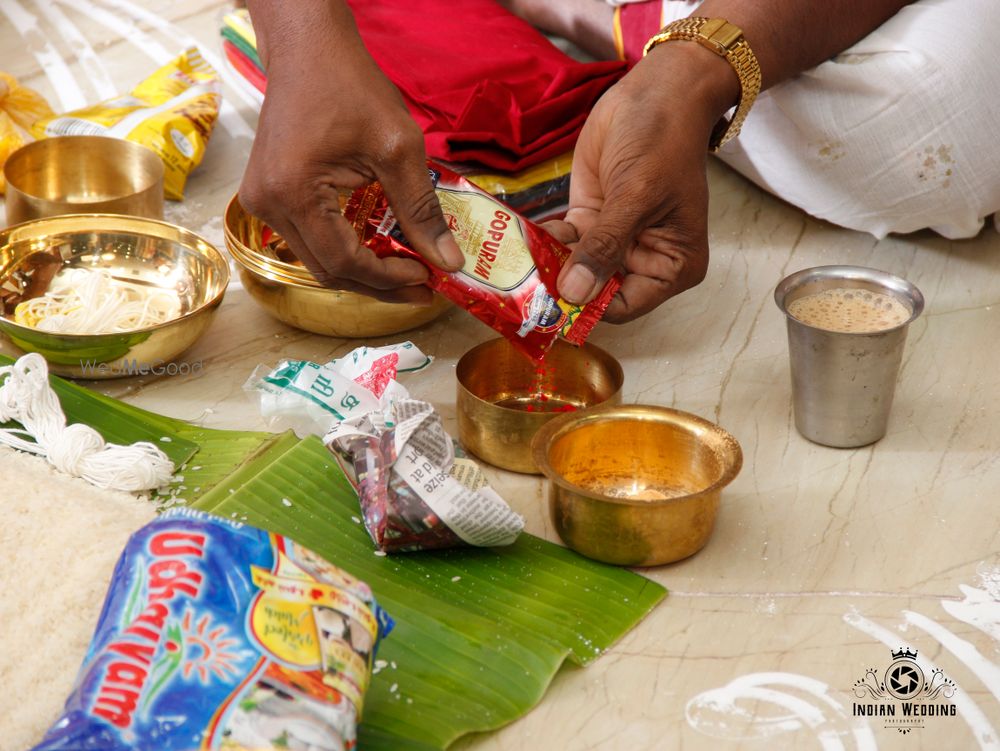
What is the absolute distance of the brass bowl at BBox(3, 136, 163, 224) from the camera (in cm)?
172

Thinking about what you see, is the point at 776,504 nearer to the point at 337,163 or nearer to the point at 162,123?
the point at 337,163

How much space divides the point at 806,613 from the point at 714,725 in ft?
0.58

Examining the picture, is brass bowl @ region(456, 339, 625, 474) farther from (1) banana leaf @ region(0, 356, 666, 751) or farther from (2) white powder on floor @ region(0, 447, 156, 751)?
(2) white powder on floor @ region(0, 447, 156, 751)

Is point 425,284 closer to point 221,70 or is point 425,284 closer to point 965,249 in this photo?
point 965,249

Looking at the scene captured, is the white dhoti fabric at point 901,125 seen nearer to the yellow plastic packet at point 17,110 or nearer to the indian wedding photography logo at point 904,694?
the indian wedding photography logo at point 904,694

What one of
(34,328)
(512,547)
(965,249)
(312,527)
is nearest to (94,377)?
(34,328)

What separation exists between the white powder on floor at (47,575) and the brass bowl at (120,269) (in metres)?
0.18

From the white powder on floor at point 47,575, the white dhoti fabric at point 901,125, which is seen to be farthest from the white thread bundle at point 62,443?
the white dhoti fabric at point 901,125

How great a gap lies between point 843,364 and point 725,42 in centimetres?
43

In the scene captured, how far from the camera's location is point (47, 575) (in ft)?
3.47

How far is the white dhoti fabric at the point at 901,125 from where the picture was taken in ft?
4.94

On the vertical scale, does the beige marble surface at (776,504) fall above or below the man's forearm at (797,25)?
below

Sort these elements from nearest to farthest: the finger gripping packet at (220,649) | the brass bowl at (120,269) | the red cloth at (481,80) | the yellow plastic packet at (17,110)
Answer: the finger gripping packet at (220,649)
the brass bowl at (120,269)
the red cloth at (481,80)
the yellow plastic packet at (17,110)

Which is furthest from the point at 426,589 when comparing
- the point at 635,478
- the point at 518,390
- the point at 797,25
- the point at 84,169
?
the point at 84,169
